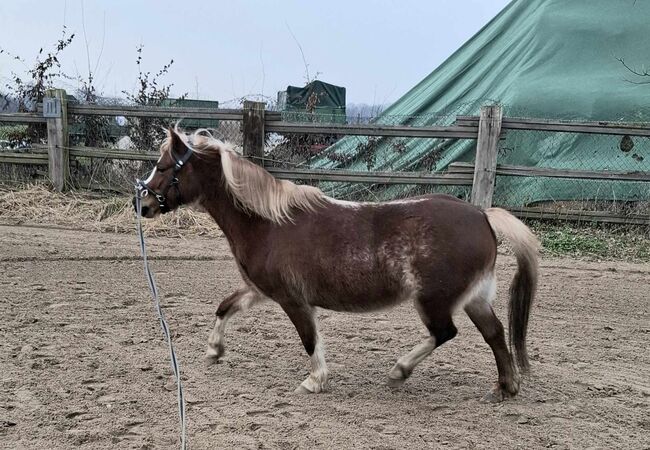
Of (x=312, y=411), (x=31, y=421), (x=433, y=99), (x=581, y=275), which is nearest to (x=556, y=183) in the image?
(x=581, y=275)

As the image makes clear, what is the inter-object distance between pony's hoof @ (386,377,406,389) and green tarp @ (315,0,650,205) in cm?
571

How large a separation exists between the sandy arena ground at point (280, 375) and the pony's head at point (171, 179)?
120cm

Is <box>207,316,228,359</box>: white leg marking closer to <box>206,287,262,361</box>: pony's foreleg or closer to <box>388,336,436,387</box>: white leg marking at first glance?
<box>206,287,262,361</box>: pony's foreleg

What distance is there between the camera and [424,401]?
13.1 ft

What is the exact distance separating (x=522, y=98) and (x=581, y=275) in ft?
14.1

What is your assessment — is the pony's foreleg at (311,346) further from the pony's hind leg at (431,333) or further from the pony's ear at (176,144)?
the pony's ear at (176,144)

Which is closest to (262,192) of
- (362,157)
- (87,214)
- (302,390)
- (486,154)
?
(302,390)

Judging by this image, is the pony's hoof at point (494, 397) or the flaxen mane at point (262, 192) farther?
the flaxen mane at point (262, 192)

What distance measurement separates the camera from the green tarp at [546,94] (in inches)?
380

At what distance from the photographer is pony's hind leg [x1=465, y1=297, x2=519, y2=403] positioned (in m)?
4.00

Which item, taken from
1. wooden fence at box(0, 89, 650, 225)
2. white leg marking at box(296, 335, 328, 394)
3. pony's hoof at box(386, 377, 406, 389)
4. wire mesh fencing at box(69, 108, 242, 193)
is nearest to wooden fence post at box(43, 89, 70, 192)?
wooden fence at box(0, 89, 650, 225)

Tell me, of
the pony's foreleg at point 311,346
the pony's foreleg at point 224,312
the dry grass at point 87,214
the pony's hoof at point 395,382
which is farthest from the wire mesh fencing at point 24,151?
the pony's hoof at point 395,382

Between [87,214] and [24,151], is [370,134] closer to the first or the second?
[87,214]

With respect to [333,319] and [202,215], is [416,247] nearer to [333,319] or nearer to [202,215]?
[333,319]
